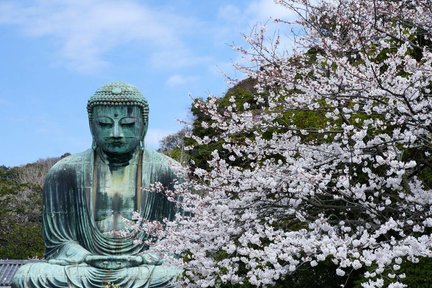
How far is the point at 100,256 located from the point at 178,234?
9.18ft

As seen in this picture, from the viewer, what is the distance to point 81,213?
965cm

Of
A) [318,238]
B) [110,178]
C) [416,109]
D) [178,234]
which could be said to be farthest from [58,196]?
[416,109]

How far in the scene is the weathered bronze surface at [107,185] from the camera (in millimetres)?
9508

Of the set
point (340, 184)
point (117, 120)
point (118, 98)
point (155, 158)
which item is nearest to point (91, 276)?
point (155, 158)

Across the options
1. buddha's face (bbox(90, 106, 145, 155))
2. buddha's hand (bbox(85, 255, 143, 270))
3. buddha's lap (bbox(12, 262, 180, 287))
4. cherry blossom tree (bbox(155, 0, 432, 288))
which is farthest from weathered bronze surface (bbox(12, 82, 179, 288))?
cherry blossom tree (bbox(155, 0, 432, 288))

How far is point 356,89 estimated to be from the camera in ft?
19.2

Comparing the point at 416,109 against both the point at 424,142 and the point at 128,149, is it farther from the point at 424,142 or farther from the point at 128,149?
the point at 128,149

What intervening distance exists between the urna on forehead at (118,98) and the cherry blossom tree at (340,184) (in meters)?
2.63

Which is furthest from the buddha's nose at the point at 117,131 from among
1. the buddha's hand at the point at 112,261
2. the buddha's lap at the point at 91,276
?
the buddha's lap at the point at 91,276

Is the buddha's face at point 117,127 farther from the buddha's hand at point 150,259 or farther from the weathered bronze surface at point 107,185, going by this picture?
the buddha's hand at point 150,259

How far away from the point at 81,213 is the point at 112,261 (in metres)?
0.91

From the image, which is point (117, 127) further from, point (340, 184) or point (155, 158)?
point (340, 184)

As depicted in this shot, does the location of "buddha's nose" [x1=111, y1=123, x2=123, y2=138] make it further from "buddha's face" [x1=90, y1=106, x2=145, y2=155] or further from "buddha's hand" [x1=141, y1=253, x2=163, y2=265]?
"buddha's hand" [x1=141, y1=253, x2=163, y2=265]

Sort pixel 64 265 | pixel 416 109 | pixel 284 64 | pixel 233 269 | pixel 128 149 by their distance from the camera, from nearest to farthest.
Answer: pixel 416 109 → pixel 233 269 → pixel 284 64 → pixel 64 265 → pixel 128 149
